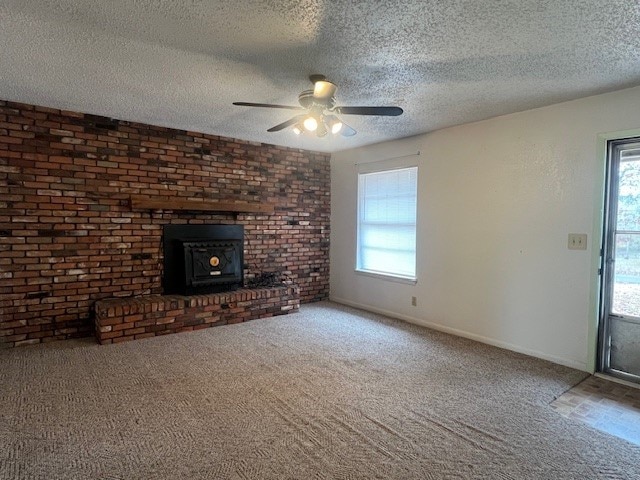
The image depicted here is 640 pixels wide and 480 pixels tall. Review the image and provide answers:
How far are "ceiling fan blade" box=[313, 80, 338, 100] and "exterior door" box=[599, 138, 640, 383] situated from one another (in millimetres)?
2294

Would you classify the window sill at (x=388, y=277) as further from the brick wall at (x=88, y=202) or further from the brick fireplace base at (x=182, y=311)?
the brick wall at (x=88, y=202)

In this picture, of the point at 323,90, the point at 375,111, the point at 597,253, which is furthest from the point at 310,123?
the point at 597,253

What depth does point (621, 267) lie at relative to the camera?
9.64ft

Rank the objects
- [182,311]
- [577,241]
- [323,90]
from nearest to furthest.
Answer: [323,90] → [577,241] → [182,311]

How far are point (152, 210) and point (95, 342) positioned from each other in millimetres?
1482

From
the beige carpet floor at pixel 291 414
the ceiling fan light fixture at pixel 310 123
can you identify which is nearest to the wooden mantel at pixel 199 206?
the beige carpet floor at pixel 291 414

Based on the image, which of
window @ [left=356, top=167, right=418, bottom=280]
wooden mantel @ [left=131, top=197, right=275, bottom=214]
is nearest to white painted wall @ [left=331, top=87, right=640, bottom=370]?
window @ [left=356, top=167, right=418, bottom=280]

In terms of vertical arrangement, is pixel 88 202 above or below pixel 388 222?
above

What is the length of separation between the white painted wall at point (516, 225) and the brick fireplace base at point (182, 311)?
1545 millimetres

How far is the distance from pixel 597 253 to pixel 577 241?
6.7 inches

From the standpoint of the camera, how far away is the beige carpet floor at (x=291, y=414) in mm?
1856

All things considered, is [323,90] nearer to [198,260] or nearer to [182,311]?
[198,260]

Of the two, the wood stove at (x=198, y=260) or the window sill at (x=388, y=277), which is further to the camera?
the window sill at (x=388, y=277)

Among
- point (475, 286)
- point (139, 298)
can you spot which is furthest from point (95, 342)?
point (475, 286)
